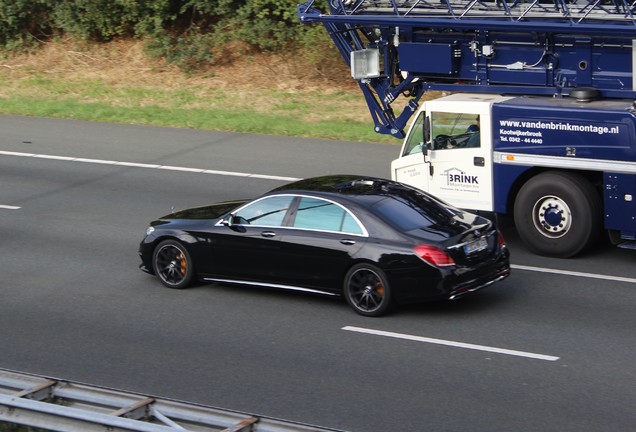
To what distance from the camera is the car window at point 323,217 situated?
1223 cm

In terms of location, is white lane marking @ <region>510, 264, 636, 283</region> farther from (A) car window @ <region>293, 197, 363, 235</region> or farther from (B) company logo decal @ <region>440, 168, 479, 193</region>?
(A) car window @ <region>293, 197, 363, 235</region>

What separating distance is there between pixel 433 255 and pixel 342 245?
1074 millimetres

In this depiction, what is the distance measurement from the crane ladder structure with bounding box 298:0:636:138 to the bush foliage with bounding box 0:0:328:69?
1133 centimetres

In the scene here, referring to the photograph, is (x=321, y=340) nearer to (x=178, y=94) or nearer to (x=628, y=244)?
(x=628, y=244)

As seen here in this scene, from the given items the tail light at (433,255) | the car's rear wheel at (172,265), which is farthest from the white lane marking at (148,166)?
the tail light at (433,255)

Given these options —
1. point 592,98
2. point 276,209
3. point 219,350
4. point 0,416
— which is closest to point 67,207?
point 276,209

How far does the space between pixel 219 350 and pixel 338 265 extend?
1766 mm

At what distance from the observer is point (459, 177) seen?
1493 cm

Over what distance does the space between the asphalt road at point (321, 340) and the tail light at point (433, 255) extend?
28.5 inches

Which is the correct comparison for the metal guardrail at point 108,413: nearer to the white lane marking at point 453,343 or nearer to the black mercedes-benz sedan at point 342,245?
the white lane marking at point 453,343

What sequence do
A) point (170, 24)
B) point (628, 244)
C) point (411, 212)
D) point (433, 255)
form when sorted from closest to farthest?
point (433, 255), point (411, 212), point (628, 244), point (170, 24)

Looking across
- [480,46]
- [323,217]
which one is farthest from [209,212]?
[480,46]

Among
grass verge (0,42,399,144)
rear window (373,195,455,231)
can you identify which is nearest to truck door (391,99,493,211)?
rear window (373,195,455,231)

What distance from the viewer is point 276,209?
1277 centimetres
